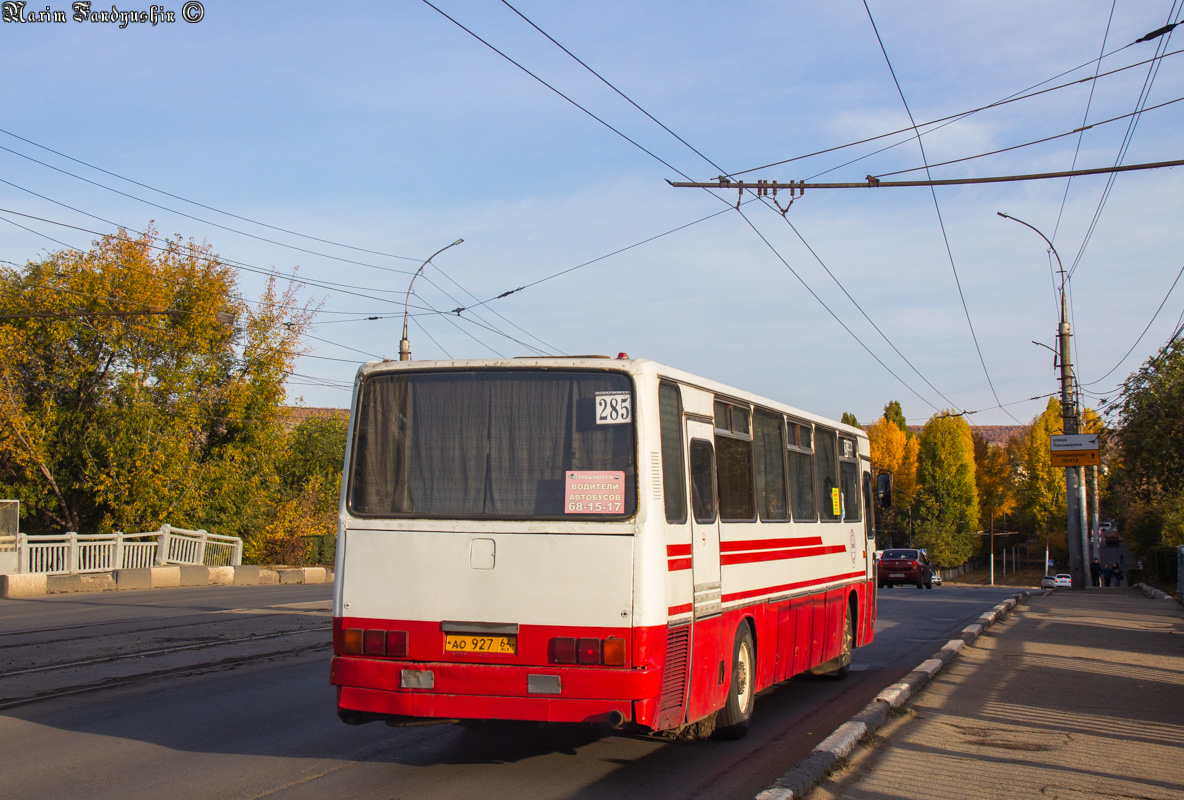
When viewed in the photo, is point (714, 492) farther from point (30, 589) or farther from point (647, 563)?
point (30, 589)

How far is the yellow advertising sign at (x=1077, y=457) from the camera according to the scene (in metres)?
30.7

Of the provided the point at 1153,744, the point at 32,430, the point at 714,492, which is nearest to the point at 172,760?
the point at 714,492

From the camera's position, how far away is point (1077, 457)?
3094cm

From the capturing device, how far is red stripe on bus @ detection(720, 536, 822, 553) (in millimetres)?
8248

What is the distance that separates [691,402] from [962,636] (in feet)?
34.4

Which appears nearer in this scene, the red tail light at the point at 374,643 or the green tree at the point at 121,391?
the red tail light at the point at 374,643

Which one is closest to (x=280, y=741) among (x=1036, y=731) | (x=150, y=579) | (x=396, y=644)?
(x=396, y=644)

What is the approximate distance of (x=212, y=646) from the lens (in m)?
13.8

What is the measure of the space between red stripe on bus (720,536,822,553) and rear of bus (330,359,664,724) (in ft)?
5.37

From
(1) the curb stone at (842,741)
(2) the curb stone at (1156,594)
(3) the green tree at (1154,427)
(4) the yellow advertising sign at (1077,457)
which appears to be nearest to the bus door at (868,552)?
(1) the curb stone at (842,741)

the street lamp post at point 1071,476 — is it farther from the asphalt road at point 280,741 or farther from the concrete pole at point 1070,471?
the asphalt road at point 280,741

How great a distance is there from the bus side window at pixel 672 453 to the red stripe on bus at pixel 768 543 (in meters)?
0.95

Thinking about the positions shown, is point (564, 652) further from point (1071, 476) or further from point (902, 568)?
point (902, 568)

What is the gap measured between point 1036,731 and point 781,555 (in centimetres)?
255
